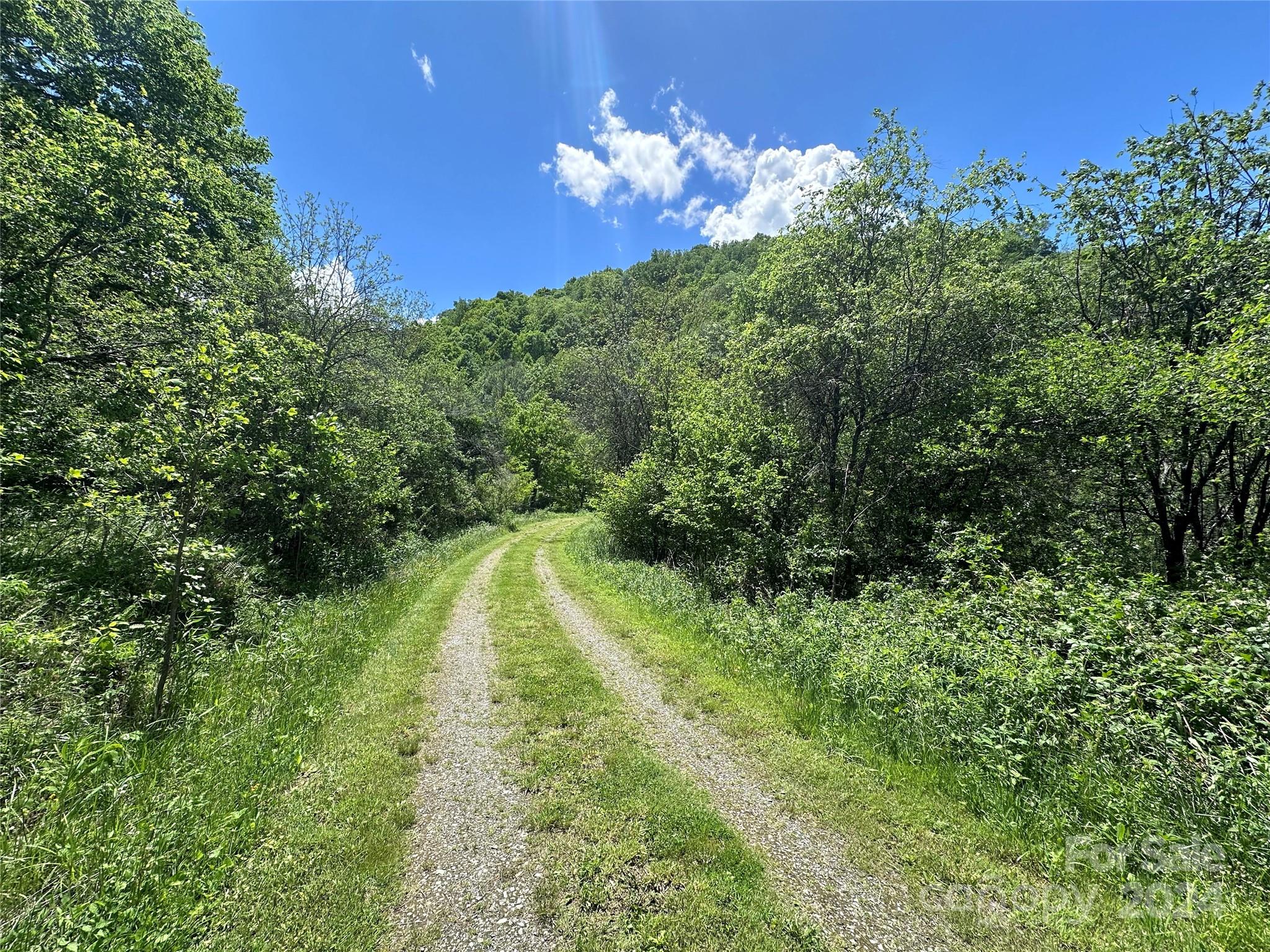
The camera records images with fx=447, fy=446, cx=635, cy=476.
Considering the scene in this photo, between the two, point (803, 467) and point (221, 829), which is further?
point (803, 467)

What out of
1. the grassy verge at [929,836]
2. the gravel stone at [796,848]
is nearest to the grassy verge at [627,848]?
the gravel stone at [796,848]

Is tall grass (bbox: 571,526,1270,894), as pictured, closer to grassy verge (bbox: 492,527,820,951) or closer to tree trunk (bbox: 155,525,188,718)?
grassy verge (bbox: 492,527,820,951)

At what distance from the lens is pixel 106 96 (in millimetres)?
10945

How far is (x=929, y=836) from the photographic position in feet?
12.2

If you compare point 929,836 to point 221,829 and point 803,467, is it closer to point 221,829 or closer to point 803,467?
point 221,829

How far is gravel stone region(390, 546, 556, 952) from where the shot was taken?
2.94 metres

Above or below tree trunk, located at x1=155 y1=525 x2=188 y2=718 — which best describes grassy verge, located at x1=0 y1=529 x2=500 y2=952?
below

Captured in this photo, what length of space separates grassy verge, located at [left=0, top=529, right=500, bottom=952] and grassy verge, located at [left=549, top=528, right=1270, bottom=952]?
3.64 meters

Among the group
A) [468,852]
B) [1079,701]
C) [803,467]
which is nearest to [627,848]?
[468,852]

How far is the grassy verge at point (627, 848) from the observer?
9.70ft

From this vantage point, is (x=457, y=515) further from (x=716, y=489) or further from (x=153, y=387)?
(x=153, y=387)

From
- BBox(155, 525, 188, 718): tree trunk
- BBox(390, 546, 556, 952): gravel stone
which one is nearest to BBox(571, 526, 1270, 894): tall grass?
BBox(390, 546, 556, 952): gravel stone

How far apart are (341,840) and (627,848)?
2281 millimetres

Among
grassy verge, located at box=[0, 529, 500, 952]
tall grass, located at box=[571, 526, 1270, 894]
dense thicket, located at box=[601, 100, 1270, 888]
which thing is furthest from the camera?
dense thicket, located at box=[601, 100, 1270, 888]
